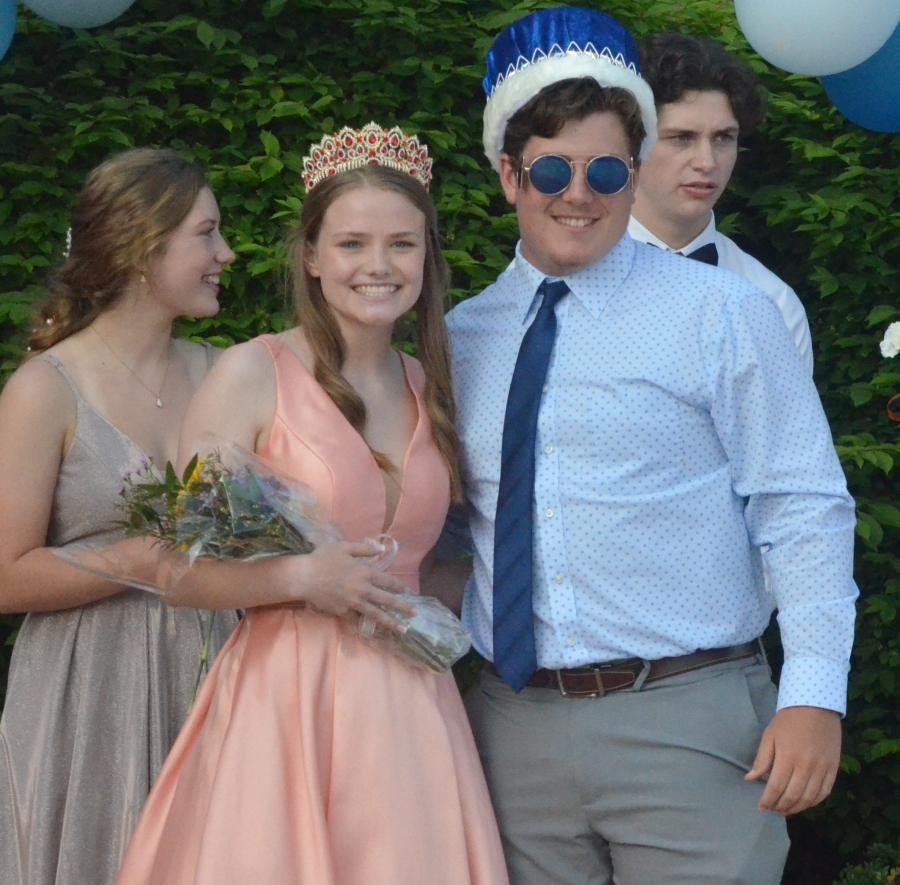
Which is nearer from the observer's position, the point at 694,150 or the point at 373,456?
the point at 373,456

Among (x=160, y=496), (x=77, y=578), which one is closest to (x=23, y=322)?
(x=77, y=578)

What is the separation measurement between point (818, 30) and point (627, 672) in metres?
2.09

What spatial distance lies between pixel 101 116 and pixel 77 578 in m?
1.60

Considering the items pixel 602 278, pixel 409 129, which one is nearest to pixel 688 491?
pixel 602 278

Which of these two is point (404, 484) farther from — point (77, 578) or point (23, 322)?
point (23, 322)

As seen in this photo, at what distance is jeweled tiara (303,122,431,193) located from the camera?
2.77 meters

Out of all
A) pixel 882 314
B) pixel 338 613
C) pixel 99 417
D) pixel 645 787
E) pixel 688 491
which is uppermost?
pixel 882 314

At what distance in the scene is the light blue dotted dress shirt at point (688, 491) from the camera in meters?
2.48

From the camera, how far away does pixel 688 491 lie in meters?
2.55

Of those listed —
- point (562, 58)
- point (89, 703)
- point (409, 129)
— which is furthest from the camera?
point (409, 129)

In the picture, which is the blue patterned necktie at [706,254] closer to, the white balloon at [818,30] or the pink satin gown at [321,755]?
the white balloon at [818,30]

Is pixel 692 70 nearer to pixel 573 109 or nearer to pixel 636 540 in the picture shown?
pixel 573 109

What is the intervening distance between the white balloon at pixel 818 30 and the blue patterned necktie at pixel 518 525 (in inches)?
64.8

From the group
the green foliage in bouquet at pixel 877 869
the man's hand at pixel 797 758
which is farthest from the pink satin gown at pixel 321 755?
the green foliage in bouquet at pixel 877 869
